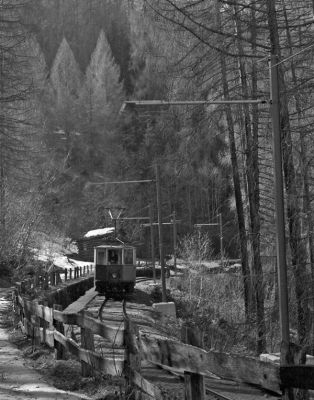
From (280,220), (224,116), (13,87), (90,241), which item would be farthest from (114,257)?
(90,241)

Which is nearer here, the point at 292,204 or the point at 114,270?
the point at 292,204

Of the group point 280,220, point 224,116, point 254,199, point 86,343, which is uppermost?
point 224,116

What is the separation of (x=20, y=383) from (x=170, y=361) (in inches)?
131

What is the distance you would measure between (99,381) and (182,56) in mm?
9081

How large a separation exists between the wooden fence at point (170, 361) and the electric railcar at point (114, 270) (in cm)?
2594

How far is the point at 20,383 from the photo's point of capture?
9.00 metres

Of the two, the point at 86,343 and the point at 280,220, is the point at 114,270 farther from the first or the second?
the point at 86,343

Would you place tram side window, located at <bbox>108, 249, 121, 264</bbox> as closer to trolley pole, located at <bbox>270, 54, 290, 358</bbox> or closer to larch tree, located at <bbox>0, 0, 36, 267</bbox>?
larch tree, located at <bbox>0, 0, 36, 267</bbox>

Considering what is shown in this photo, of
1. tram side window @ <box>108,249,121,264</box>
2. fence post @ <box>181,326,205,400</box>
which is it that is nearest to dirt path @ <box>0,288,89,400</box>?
fence post @ <box>181,326,205,400</box>

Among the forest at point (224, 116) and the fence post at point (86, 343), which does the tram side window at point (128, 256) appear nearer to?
the forest at point (224, 116)

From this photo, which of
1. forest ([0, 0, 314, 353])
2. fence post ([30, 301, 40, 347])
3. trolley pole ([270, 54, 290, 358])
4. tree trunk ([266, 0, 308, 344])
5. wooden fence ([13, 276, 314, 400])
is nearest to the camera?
wooden fence ([13, 276, 314, 400])

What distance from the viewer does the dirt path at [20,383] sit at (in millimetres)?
8086

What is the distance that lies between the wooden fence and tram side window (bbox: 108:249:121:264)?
26.6 m

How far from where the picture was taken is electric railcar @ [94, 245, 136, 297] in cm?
3688
